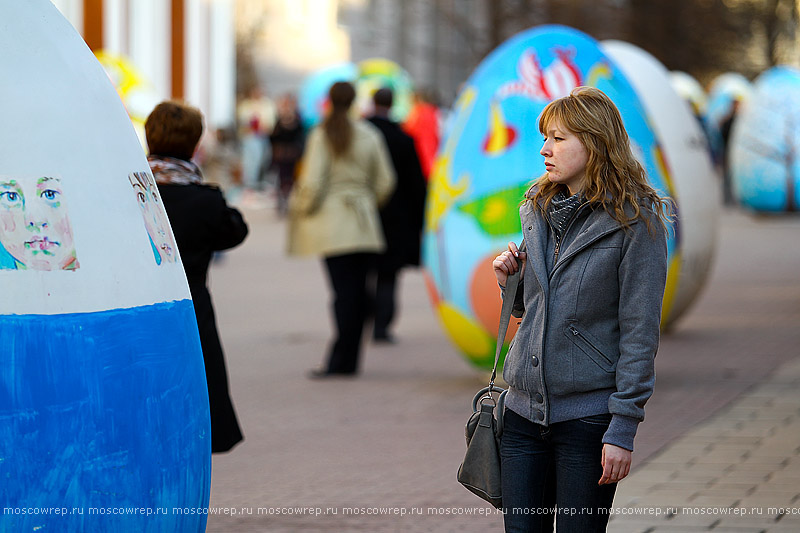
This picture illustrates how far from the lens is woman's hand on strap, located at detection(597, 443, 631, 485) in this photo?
3.47 meters

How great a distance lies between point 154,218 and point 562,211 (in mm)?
1241

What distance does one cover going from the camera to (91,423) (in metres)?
3.64

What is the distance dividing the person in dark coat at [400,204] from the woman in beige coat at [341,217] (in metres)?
1.15

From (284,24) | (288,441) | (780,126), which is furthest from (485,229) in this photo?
(284,24)

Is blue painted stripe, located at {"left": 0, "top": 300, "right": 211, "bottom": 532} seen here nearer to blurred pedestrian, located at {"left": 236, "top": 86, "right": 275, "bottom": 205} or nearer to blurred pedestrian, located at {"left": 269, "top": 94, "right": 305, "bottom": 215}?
blurred pedestrian, located at {"left": 269, "top": 94, "right": 305, "bottom": 215}

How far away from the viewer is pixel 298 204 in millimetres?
9383

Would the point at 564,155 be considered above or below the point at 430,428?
above

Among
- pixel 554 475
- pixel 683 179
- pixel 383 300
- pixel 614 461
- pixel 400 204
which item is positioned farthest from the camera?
pixel 383 300

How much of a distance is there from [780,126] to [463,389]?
48.0 ft

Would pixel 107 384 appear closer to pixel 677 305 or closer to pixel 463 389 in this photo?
pixel 463 389

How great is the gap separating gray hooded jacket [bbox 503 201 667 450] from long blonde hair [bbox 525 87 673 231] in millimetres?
42

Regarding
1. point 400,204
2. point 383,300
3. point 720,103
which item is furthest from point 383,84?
point 400,204

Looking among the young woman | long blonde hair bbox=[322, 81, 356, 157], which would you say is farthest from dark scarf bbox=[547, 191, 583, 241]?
long blonde hair bbox=[322, 81, 356, 157]

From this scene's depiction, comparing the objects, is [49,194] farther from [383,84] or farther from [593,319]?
[383,84]
